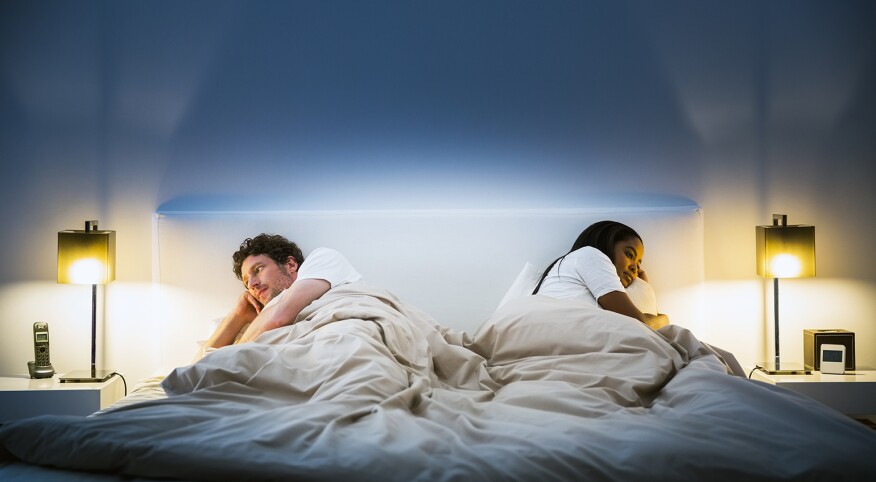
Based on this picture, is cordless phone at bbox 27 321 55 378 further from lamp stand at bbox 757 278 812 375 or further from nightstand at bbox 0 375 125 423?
lamp stand at bbox 757 278 812 375

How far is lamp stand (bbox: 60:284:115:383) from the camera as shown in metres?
2.94

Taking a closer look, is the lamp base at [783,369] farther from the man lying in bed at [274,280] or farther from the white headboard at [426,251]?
the man lying in bed at [274,280]

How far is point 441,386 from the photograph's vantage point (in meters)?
2.17

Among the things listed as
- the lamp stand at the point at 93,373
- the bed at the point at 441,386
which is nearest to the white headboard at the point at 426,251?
the bed at the point at 441,386

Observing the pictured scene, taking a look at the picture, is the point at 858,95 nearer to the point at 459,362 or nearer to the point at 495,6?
the point at 495,6

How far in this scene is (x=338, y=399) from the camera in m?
1.66

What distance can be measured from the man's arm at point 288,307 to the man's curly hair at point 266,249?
277 millimetres

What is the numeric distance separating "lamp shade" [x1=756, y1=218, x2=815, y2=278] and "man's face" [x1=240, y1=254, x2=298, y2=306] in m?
2.01

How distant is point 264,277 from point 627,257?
1.46 m

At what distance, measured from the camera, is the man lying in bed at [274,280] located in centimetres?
266

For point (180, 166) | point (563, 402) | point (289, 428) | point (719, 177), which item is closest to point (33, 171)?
point (180, 166)

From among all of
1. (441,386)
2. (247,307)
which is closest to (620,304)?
(441,386)

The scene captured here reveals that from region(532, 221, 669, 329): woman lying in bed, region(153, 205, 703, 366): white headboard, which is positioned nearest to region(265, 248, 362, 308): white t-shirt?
region(153, 205, 703, 366): white headboard

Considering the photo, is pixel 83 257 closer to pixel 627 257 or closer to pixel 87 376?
pixel 87 376
